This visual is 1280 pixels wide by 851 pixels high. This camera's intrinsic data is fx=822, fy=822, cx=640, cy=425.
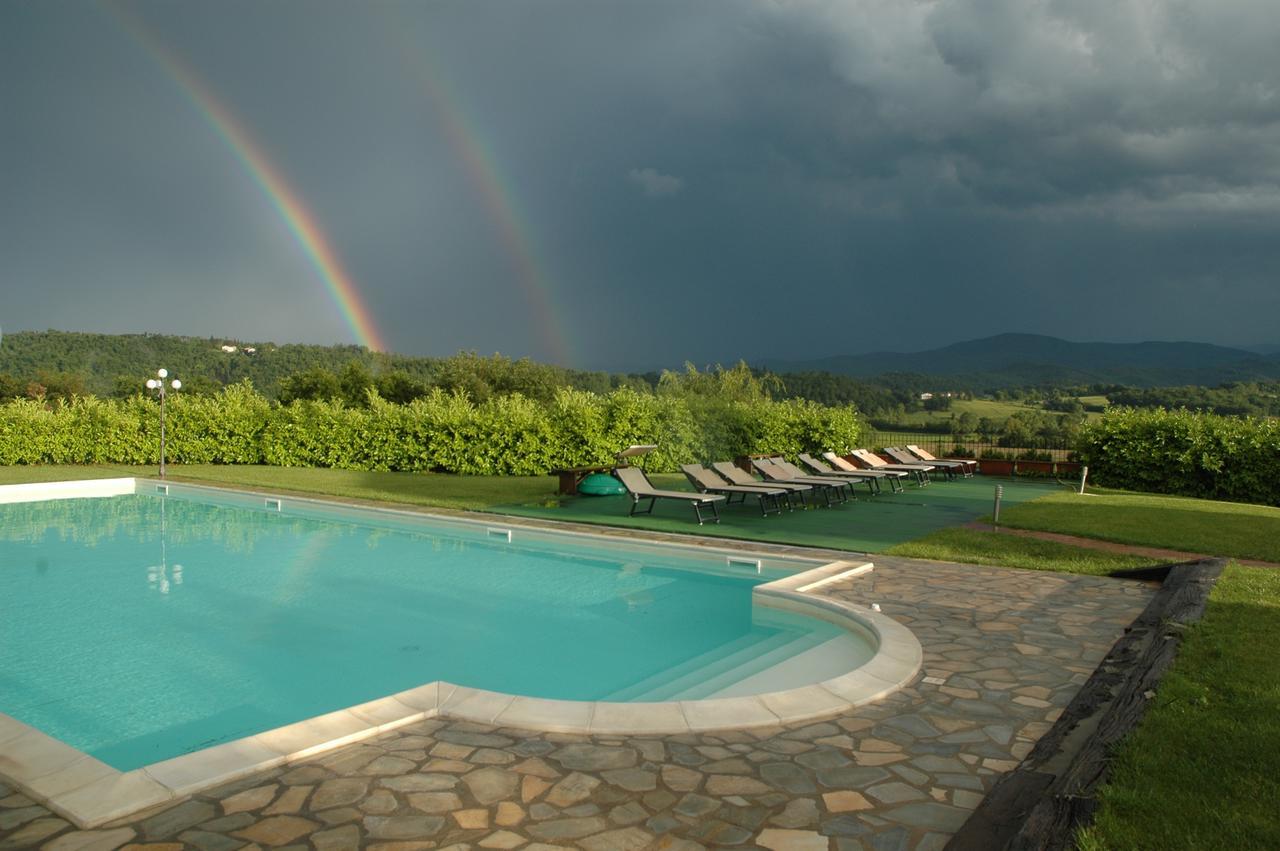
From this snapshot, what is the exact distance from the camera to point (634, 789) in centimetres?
312

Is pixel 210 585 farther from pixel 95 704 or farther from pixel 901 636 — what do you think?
pixel 901 636

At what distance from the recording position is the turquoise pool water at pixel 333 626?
519 cm

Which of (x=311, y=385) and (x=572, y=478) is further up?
(x=311, y=385)

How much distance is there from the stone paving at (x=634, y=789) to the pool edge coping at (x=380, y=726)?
2.6 inches

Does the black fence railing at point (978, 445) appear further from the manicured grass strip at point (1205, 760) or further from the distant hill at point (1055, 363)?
the manicured grass strip at point (1205, 760)

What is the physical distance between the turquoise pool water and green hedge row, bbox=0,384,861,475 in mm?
7194

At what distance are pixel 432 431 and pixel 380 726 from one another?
15925 millimetres

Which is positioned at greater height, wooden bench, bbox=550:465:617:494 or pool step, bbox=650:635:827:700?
wooden bench, bbox=550:465:617:494

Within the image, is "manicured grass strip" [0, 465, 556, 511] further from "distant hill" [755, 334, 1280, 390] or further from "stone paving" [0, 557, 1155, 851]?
"distant hill" [755, 334, 1280, 390]

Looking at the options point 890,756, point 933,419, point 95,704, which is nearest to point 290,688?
point 95,704

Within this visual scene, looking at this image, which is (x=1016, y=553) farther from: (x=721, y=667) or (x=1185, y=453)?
(x=1185, y=453)

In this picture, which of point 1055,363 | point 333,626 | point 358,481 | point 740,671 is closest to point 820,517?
point 740,671

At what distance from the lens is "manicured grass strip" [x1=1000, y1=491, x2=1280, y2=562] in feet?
30.8

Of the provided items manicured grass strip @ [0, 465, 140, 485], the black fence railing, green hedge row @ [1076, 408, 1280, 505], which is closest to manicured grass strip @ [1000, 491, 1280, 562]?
green hedge row @ [1076, 408, 1280, 505]
